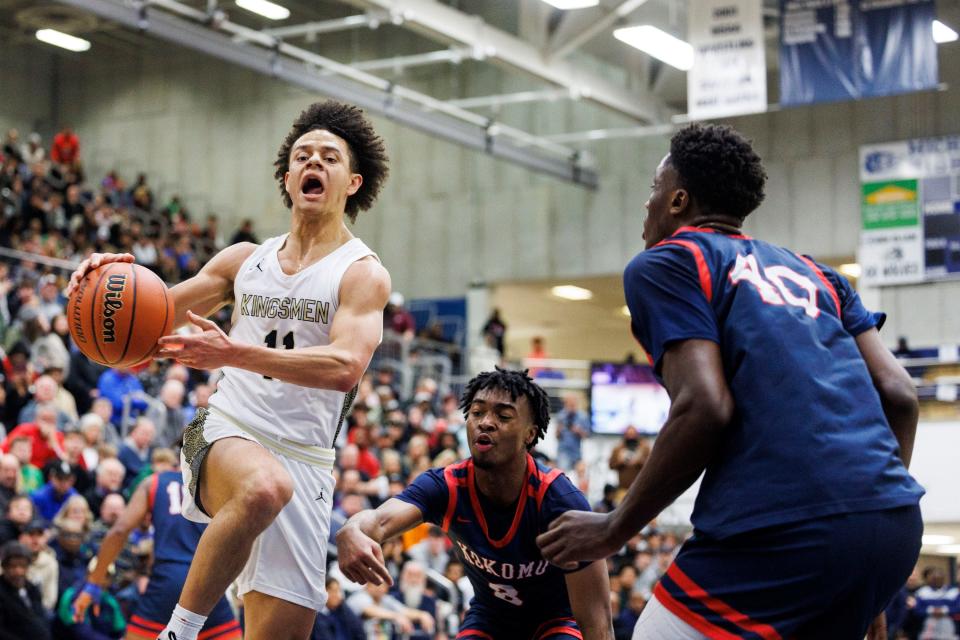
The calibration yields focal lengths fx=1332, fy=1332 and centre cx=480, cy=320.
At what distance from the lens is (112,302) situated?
4.95m

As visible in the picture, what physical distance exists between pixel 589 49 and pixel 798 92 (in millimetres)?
8516

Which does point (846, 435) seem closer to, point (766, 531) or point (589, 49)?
point (766, 531)

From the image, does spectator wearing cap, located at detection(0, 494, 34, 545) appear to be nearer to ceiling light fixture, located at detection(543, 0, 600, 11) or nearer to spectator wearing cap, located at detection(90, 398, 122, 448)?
spectator wearing cap, located at detection(90, 398, 122, 448)

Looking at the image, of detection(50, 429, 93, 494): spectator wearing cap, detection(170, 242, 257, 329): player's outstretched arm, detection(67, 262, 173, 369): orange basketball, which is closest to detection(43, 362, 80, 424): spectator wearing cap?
detection(50, 429, 93, 494): spectator wearing cap

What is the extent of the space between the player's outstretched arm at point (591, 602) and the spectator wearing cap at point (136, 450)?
7.94 meters

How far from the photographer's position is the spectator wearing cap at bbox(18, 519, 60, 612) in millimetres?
9969

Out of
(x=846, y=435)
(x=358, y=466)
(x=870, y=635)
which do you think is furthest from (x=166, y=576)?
(x=358, y=466)

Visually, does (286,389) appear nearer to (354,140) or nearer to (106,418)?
(354,140)

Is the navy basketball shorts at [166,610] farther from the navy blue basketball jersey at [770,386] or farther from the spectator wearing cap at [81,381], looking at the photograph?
the spectator wearing cap at [81,381]

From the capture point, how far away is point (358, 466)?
51.1 ft

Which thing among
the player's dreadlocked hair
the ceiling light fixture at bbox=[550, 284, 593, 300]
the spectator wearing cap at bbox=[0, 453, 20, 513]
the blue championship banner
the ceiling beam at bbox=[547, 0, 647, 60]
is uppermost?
the ceiling beam at bbox=[547, 0, 647, 60]

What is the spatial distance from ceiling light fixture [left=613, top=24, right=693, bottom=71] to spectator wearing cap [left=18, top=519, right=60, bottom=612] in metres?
11.6

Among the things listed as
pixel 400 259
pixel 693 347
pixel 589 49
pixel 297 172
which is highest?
pixel 589 49

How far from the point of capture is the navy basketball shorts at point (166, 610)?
7844 mm
